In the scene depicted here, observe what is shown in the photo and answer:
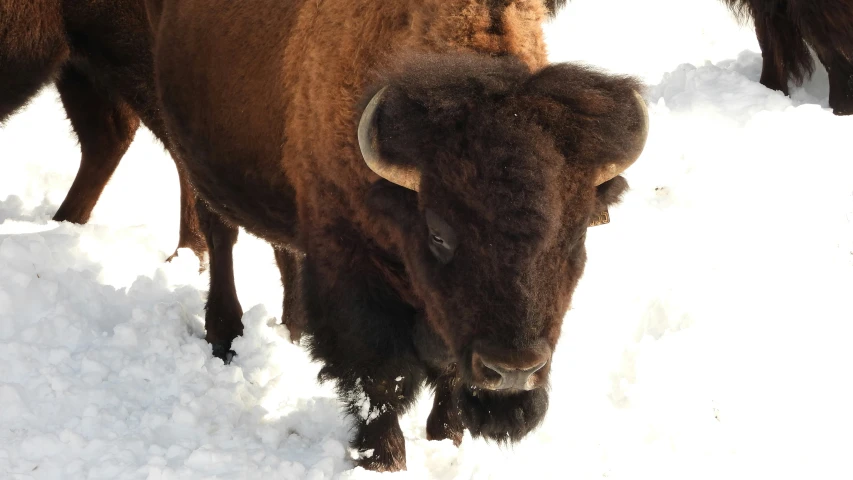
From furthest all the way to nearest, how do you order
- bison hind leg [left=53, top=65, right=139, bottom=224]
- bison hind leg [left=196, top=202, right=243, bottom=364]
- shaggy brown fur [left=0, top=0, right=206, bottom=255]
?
bison hind leg [left=53, top=65, right=139, bottom=224], shaggy brown fur [left=0, top=0, right=206, bottom=255], bison hind leg [left=196, top=202, right=243, bottom=364]

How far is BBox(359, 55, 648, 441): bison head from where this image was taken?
9.96 ft

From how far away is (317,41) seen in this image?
4.04 metres

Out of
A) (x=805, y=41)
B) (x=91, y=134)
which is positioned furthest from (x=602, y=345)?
(x=805, y=41)

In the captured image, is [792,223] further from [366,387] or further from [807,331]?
[366,387]

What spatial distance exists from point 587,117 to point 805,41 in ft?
17.3

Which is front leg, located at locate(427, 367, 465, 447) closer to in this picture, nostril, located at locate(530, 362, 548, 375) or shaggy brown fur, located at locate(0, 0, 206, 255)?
nostril, located at locate(530, 362, 548, 375)

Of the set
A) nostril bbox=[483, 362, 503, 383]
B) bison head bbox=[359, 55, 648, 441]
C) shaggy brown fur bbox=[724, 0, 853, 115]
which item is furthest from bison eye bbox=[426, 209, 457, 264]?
shaggy brown fur bbox=[724, 0, 853, 115]

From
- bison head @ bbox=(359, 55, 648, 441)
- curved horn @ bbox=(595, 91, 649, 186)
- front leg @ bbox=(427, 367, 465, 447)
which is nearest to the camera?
bison head @ bbox=(359, 55, 648, 441)

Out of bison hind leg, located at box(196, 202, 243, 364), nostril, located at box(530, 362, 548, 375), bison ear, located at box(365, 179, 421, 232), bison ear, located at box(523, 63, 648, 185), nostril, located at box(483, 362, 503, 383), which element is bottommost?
bison hind leg, located at box(196, 202, 243, 364)

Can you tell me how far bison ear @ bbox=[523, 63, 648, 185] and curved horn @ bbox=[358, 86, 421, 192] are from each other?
493 millimetres

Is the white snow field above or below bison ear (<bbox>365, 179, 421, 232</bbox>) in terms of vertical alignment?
below

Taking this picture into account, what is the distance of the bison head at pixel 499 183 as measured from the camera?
3.04m

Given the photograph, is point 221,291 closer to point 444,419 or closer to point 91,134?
point 444,419

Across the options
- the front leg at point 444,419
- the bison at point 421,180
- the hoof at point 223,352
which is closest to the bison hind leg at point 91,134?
the hoof at point 223,352
